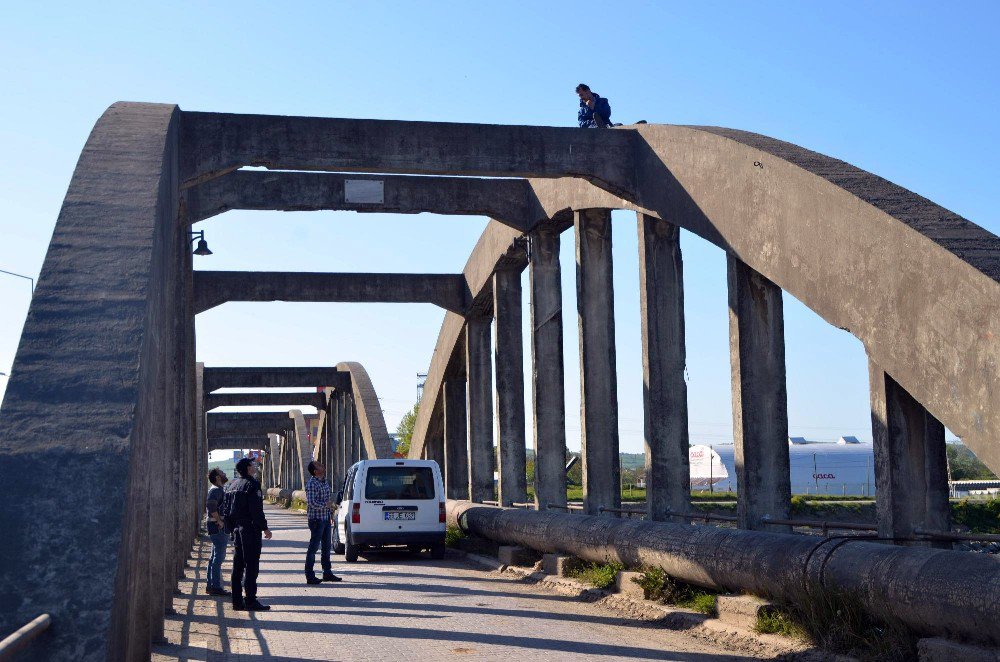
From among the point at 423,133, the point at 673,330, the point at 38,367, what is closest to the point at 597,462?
the point at 673,330

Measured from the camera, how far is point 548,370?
60.9 feet

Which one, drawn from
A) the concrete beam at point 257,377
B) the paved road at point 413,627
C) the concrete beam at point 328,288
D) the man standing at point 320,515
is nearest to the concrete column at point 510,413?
the concrete beam at point 328,288

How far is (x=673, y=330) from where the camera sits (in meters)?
14.3

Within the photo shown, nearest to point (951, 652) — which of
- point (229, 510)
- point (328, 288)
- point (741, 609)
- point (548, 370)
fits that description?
point (741, 609)

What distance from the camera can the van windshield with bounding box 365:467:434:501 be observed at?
19.0 m

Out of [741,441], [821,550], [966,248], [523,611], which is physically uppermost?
[966,248]

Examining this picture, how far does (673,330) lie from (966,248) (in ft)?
20.4

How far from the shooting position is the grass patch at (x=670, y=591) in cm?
1007

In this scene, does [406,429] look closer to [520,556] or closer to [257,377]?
[257,377]

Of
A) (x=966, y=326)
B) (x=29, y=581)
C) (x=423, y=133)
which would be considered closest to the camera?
(x=29, y=581)

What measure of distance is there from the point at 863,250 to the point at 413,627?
5018 mm

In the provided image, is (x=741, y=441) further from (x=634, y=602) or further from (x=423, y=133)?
(x=423, y=133)

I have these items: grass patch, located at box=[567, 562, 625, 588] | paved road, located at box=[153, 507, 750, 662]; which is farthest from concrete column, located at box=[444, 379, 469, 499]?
grass patch, located at box=[567, 562, 625, 588]

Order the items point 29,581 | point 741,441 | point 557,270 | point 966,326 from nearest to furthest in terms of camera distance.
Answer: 1. point 29,581
2. point 966,326
3. point 741,441
4. point 557,270
